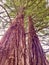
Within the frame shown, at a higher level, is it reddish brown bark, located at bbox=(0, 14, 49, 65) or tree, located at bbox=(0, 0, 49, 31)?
tree, located at bbox=(0, 0, 49, 31)

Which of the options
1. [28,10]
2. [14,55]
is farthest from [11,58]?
[28,10]

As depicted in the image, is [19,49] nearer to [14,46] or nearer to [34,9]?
[14,46]

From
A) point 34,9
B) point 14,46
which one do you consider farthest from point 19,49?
point 34,9

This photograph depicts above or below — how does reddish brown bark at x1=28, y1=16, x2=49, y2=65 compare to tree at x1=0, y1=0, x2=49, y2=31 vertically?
below

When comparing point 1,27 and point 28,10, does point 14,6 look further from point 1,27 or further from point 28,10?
point 1,27

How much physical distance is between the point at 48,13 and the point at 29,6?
2.4 inches

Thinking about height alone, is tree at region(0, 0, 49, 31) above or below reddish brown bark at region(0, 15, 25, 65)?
above

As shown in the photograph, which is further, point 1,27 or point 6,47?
point 1,27

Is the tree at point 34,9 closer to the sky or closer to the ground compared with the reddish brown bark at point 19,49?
closer to the sky

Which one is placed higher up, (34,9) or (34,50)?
(34,9)

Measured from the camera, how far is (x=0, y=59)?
0.34m

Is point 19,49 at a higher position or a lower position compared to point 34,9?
lower

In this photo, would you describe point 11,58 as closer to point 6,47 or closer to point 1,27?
point 6,47

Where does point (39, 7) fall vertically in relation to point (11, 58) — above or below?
above
